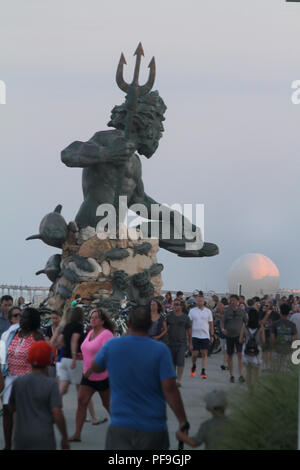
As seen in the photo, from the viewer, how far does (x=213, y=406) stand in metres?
7.27

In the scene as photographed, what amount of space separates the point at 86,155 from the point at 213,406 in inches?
590

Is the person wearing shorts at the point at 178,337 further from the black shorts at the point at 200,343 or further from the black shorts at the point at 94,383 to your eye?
the black shorts at the point at 94,383

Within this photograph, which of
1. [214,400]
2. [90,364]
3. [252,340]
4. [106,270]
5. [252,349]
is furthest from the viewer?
[106,270]

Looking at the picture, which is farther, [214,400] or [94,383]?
[94,383]

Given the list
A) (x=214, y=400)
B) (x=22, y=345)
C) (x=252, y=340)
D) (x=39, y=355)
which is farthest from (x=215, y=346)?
(x=39, y=355)

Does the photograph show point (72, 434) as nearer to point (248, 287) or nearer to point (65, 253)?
point (65, 253)

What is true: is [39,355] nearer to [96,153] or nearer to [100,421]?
[100,421]

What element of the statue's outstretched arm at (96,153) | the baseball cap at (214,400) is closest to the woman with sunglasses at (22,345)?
the baseball cap at (214,400)

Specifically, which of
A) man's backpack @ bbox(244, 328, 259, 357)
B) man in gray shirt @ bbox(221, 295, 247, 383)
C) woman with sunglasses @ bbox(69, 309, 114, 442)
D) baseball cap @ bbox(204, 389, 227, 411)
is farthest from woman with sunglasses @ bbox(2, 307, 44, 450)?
man in gray shirt @ bbox(221, 295, 247, 383)

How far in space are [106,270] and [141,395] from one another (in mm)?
15365

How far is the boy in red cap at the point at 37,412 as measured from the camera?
272 inches

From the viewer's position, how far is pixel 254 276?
1913 inches

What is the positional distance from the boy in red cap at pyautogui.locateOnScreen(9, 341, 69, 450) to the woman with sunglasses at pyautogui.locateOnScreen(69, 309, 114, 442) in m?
2.97

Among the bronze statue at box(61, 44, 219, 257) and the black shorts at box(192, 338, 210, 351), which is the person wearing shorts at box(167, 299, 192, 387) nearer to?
the black shorts at box(192, 338, 210, 351)
